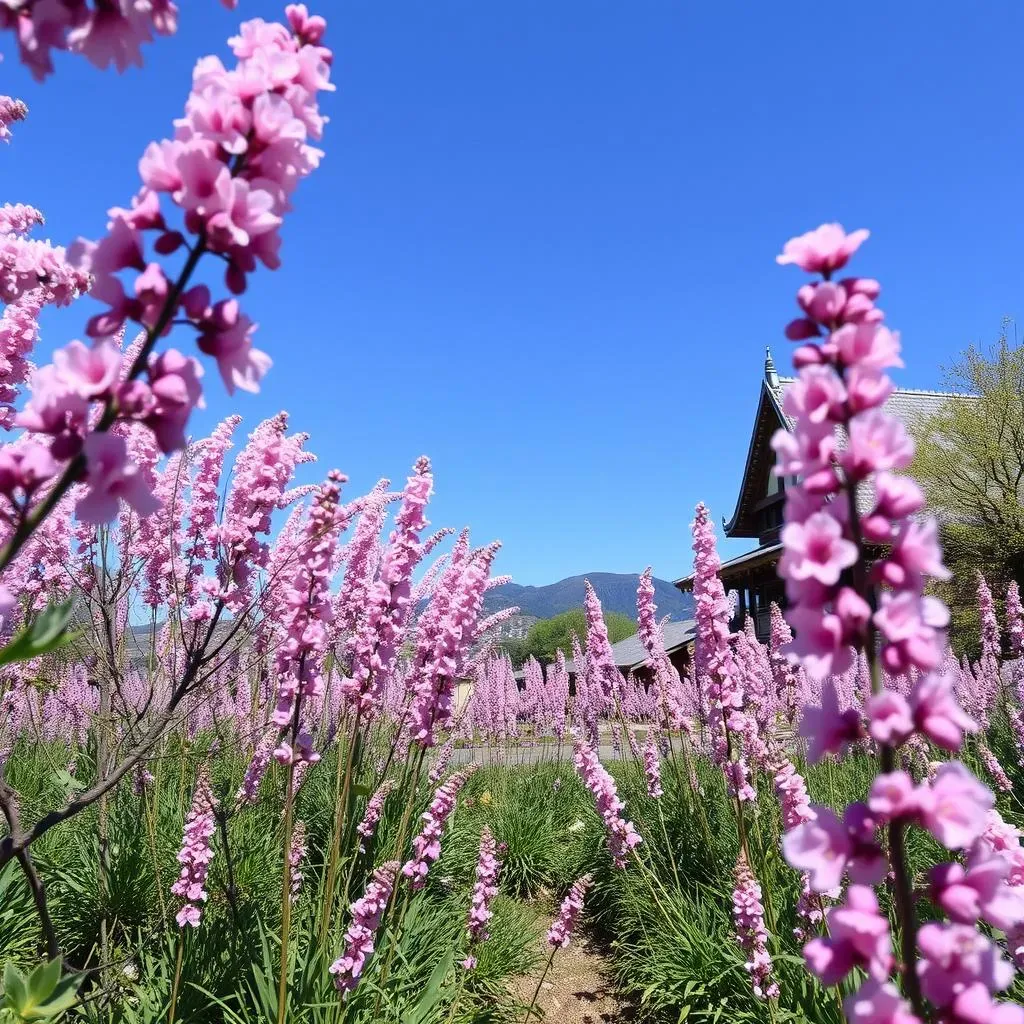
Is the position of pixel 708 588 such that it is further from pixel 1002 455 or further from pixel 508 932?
pixel 1002 455

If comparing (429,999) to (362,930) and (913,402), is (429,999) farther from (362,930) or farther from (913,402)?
(913,402)

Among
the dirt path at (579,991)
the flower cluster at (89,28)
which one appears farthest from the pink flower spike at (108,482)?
the dirt path at (579,991)

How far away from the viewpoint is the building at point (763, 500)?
33.6 metres

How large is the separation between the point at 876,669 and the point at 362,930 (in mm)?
2961

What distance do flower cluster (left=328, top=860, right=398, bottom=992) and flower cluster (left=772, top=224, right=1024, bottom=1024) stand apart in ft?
8.46

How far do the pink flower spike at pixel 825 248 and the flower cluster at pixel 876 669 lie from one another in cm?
6

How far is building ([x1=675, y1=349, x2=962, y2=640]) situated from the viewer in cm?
3356

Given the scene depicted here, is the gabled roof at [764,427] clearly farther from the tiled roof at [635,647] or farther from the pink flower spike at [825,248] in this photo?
the pink flower spike at [825,248]

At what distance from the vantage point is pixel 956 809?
3.23 ft

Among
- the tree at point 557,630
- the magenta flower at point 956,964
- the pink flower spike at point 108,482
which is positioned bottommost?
the magenta flower at point 956,964

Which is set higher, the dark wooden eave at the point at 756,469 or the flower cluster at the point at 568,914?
the dark wooden eave at the point at 756,469

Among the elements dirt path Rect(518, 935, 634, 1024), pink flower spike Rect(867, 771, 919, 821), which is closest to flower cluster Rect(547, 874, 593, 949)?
dirt path Rect(518, 935, 634, 1024)

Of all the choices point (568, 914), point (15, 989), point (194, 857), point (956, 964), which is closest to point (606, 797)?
point (568, 914)

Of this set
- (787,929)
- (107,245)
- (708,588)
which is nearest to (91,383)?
(107,245)
